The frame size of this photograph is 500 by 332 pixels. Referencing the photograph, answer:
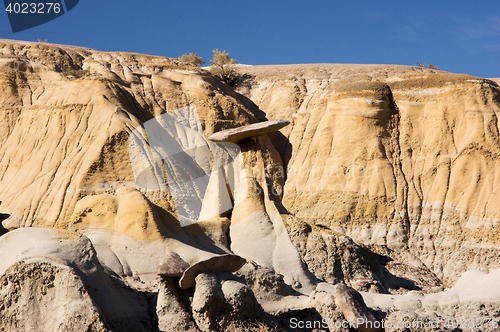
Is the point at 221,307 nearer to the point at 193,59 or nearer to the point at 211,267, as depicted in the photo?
the point at 211,267

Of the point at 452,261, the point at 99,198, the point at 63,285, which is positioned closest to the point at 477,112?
the point at 452,261

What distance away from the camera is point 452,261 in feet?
71.1

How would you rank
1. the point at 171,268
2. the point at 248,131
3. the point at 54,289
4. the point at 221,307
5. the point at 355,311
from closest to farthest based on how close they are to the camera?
the point at 54,289, the point at 221,307, the point at 171,268, the point at 355,311, the point at 248,131

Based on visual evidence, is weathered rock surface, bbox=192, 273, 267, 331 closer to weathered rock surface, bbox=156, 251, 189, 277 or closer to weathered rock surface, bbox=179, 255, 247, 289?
weathered rock surface, bbox=179, 255, 247, 289

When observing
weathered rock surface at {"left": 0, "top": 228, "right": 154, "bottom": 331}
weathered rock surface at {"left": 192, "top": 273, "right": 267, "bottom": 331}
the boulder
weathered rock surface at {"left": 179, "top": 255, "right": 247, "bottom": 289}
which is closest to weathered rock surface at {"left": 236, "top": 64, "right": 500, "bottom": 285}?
the boulder

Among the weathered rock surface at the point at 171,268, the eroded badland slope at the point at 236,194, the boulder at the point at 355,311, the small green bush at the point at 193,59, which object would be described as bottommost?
the boulder at the point at 355,311

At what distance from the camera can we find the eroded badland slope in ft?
32.7

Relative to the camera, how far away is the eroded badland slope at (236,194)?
9.96 m

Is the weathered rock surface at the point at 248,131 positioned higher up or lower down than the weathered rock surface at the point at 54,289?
higher up

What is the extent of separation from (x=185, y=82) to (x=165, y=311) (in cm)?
2082

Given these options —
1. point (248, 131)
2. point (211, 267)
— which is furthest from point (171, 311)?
point (248, 131)

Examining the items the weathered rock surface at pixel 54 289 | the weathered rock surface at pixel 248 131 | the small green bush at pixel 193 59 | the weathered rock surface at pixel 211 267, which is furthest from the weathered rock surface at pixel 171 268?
the small green bush at pixel 193 59

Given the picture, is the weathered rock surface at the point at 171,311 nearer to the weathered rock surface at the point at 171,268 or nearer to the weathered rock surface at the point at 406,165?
the weathered rock surface at the point at 171,268

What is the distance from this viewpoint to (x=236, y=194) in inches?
709
